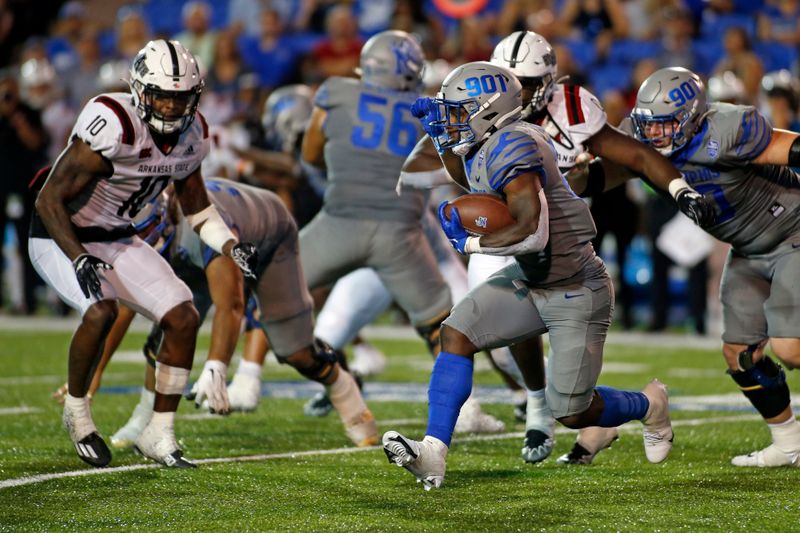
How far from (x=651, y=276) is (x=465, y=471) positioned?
6.13 meters

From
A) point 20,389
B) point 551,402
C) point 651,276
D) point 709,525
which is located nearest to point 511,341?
point 551,402

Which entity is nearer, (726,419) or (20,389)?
(726,419)

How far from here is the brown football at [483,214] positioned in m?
4.00

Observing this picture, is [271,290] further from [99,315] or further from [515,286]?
[515,286]

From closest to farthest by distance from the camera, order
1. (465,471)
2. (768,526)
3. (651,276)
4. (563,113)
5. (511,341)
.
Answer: (768,526) < (511,341) < (465,471) < (563,113) < (651,276)

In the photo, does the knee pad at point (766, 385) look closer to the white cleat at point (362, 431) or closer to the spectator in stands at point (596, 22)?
the white cleat at point (362, 431)

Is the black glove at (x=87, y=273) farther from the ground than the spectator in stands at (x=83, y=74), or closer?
farther from the ground

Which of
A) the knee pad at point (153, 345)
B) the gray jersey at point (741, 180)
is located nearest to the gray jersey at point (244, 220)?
the knee pad at point (153, 345)

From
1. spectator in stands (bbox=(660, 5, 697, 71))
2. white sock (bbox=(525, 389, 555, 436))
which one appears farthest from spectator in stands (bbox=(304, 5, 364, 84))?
white sock (bbox=(525, 389, 555, 436))

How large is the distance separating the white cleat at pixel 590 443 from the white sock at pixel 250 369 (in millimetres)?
1811

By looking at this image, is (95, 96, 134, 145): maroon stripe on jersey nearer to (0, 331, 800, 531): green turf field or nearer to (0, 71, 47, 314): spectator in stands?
(0, 331, 800, 531): green turf field

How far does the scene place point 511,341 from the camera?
4.32 meters

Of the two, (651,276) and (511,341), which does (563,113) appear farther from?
(651,276)

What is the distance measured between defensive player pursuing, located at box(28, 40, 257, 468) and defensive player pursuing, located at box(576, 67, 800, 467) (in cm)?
160
